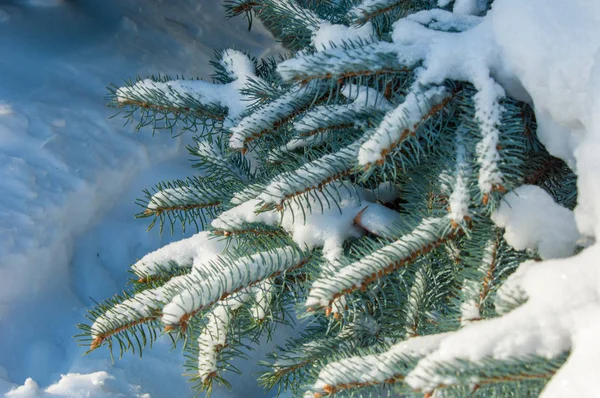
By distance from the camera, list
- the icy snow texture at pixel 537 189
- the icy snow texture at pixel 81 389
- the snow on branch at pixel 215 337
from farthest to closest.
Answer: the icy snow texture at pixel 81 389, the snow on branch at pixel 215 337, the icy snow texture at pixel 537 189

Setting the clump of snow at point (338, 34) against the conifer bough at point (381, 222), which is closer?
the conifer bough at point (381, 222)

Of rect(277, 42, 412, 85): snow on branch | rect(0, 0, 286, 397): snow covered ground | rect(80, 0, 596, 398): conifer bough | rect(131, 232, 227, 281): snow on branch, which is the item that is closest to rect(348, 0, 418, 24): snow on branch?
rect(80, 0, 596, 398): conifer bough

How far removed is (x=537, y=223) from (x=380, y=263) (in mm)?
149

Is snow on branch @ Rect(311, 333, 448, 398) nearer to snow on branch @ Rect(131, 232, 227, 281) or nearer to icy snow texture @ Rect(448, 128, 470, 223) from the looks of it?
icy snow texture @ Rect(448, 128, 470, 223)

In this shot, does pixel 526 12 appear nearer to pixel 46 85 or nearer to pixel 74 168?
pixel 74 168

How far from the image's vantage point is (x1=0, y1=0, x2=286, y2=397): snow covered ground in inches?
40.0

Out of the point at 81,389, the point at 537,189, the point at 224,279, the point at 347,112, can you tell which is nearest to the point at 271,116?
the point at 347,112

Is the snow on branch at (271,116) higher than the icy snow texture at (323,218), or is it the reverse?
the snow on branch at (271,116)

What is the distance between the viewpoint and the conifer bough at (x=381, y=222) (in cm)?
51

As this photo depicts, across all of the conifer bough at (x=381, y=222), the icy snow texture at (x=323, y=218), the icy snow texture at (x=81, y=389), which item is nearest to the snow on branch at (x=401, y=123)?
the conifer bough at (x=381, y=222)

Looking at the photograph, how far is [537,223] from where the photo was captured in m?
0.54

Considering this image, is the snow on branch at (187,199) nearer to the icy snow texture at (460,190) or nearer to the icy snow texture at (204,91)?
the icy snow texture at (204,91)

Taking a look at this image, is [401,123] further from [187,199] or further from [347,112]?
[187,199]

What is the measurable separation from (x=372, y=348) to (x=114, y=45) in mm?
1064
